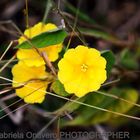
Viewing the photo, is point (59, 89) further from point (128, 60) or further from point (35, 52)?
point (128, 60)

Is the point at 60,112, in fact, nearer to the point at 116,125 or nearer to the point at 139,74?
the point at 116,125

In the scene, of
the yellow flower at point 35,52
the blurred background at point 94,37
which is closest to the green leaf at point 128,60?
the blurred background at point 94,37

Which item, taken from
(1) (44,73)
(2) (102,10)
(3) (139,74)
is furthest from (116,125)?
(2) (102,10)

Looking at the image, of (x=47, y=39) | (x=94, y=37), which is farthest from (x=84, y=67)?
(x=94, y=37)

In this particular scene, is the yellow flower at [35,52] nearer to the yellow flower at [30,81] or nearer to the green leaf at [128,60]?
the yellow flower at [30,81]

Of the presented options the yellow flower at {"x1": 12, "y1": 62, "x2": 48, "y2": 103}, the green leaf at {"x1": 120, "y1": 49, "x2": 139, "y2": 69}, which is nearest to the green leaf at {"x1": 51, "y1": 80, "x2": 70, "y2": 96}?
the yellow flower at {"x1": 12, "y1": 62, "x2": 48, "y2": 103}
